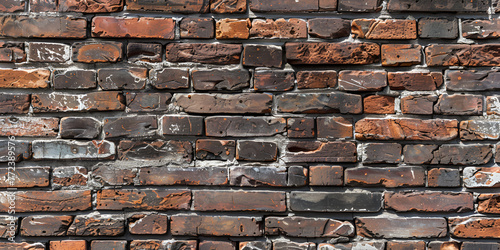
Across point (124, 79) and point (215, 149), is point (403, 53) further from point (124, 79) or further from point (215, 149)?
point (124, 79)

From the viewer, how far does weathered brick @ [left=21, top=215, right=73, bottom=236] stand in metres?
1.10

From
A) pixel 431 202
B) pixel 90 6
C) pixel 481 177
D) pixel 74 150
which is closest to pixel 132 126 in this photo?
pixel 74 150

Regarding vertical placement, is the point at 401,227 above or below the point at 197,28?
below

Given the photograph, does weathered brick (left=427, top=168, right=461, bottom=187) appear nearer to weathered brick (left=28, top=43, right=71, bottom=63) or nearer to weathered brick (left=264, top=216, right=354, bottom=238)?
weathered brick (left=264, top=216, right=354, bottom=238)

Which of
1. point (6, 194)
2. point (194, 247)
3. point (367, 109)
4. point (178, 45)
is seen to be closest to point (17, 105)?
point (6, 194)

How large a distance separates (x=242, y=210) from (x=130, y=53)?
0.62 metres

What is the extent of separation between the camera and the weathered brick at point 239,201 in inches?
42.9

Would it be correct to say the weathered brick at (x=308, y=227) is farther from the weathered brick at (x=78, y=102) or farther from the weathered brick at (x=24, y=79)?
the weathered brick at (x=24, y=79)

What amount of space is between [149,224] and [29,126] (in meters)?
0.49

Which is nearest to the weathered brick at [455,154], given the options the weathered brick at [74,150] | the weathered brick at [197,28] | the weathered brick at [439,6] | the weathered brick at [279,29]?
the weathered brick at [439,6]

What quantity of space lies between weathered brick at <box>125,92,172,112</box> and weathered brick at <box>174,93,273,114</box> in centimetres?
7

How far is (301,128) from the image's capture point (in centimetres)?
109

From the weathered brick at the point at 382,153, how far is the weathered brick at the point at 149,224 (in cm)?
67

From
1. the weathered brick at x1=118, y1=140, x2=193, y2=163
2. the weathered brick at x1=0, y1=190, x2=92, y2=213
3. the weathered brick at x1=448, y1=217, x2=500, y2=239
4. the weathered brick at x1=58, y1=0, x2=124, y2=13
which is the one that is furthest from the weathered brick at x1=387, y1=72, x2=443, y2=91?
the weathered brick at x1=0, y1=190, x2=92, y2=213
